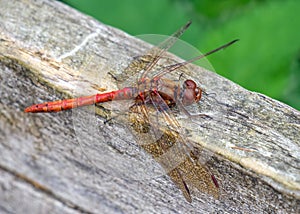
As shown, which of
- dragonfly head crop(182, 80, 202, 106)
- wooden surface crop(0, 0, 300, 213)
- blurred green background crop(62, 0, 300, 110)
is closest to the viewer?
wooden surface crop(0, 0, 300, 213)

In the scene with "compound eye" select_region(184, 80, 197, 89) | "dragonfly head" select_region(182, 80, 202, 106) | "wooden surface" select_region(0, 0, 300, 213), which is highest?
"compound eye" select_region(184, 80, 197, 89)

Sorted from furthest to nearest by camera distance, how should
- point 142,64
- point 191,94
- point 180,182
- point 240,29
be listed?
point 240,29
point 142,64
point 191,94
point 180,182

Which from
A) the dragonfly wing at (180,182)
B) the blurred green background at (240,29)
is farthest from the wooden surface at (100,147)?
the blurred green background at (240,29)

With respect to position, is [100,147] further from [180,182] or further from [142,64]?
[142,64]

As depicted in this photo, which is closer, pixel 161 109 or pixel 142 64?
pixel 161 109

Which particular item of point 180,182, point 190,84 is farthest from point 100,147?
point 190,84

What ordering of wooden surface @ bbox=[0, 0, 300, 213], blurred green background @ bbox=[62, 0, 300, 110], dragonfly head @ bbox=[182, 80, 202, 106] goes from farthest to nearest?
1. blurred green background @ bbox=[62, 0, 300, 110]
2. dragonfly head @ bbox=[182, 80, 202, 106]
3. wooden surface @ bbox=[0, 0, 300, 213]

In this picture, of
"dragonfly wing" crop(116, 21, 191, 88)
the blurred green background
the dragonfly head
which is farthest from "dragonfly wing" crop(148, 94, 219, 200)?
the blurred green background

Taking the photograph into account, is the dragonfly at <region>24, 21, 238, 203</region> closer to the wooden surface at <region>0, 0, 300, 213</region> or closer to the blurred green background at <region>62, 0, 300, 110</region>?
the wooden surface at <region>0, 0, 300, 213</region>

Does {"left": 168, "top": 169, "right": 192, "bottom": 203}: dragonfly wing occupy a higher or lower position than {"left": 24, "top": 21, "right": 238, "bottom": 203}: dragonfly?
lower
